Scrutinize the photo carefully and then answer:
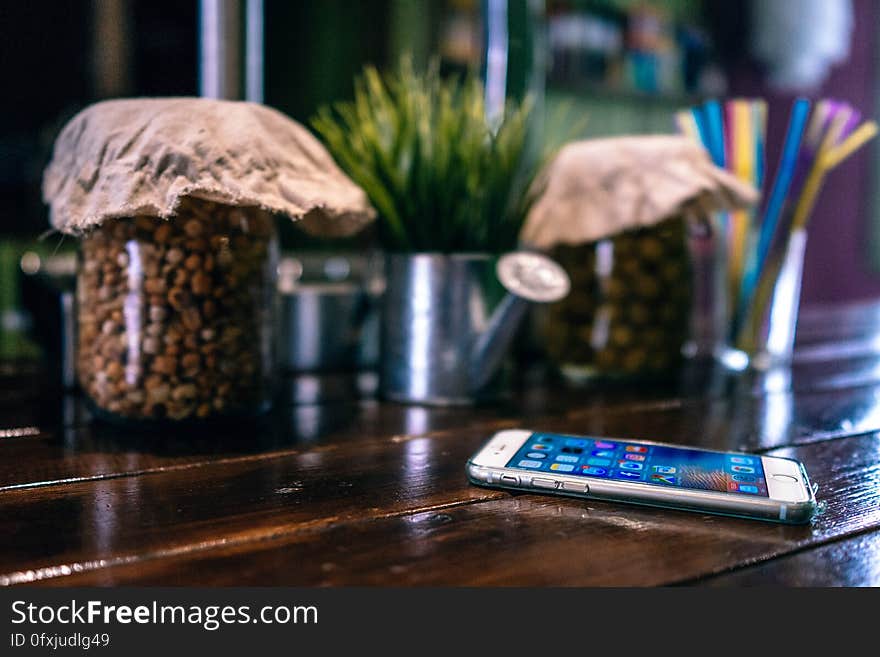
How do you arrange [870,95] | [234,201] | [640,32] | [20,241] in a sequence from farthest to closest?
[870,95] < [640,32] < [20,241] < [234,201]

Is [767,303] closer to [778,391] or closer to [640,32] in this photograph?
[778,391]

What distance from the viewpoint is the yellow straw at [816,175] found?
935 mm

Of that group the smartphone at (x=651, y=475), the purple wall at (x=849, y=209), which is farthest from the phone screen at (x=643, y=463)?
the purple wall at (x=849, y=209)

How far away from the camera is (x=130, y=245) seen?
65 centimetres

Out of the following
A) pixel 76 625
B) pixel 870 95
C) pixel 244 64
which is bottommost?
pixel 76 625

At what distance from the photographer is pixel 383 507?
19.5 inches

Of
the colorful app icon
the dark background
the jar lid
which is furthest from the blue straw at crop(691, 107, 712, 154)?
the colorful app icon

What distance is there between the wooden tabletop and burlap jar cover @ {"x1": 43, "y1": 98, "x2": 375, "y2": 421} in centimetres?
4

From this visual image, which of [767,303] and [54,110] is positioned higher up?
[54,110]

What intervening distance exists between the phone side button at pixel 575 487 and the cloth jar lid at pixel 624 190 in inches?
16.0

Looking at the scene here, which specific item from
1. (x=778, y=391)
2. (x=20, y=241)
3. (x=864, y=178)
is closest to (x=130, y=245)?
(x=778, y=391)

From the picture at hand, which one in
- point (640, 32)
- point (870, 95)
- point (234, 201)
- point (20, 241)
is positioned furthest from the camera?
point (870, 95)

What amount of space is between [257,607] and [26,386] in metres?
0.60

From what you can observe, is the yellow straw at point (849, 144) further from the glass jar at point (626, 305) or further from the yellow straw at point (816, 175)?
the glass jar at point (626, 305)
